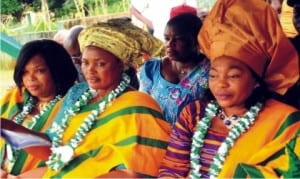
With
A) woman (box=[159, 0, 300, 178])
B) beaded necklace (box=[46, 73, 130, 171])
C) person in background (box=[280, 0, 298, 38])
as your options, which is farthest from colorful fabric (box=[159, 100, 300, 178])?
person in background (box=[280, 0, 298, 38])

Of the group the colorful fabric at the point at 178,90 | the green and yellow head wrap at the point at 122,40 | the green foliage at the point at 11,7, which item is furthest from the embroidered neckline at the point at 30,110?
the green foliage at the point at 11,7

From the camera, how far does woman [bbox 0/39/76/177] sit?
334 cm

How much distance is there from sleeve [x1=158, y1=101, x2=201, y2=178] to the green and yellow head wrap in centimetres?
44

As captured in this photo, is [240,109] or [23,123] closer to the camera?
[240,109]

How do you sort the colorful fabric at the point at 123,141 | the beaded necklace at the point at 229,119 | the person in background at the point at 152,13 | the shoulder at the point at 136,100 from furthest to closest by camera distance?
the person in background at the point at 152,13
the shoulder at the point at 136,100
the colorful fabric at the point at 123,141
the beaded necklace at the point at 229,119

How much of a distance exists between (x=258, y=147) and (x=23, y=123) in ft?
4.76

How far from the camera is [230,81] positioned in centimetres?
265

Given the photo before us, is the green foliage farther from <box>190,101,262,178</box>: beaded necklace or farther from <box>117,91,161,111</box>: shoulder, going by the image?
<box>190,101,262,178</box>: beaded necklace

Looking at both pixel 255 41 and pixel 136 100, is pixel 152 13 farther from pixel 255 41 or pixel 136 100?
pixel 255 41

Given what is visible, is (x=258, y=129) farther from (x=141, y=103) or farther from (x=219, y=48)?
(x=141, y=103)

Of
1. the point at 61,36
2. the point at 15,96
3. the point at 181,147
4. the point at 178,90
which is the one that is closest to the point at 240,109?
the point at 181,147

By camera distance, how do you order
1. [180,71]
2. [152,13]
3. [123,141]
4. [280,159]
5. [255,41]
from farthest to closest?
[152,13] → [180,71] → [123,141] → [255,41] → [280,159]

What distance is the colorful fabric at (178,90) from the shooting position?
354 cm

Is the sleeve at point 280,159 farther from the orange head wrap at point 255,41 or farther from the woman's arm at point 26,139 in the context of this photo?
the woman's arm at point 26,139
